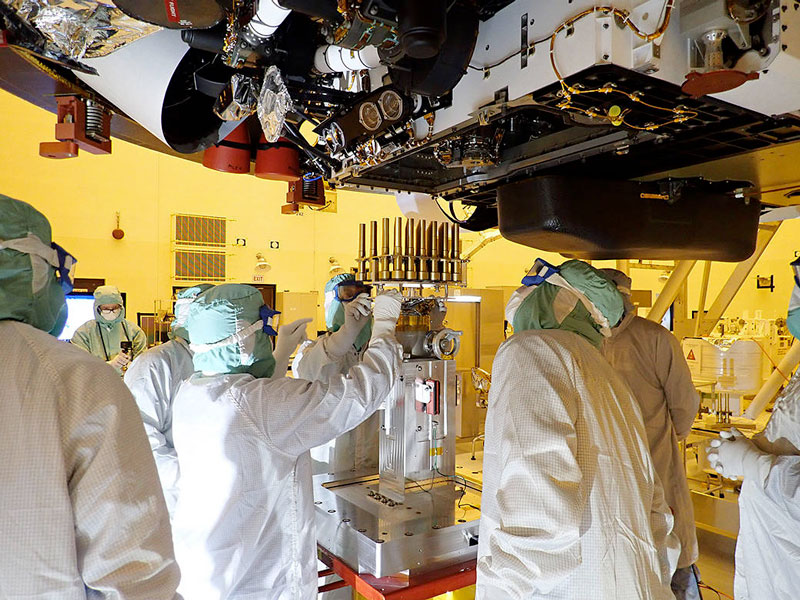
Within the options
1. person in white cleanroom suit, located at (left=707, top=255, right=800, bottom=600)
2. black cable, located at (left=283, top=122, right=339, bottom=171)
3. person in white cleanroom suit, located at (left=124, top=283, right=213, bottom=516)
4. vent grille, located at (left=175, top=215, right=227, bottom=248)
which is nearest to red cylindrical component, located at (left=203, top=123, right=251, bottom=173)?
black cable, located at (left=283, top=122, right=339, bottom=171)

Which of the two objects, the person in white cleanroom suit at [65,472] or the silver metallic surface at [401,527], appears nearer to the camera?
the person in white cleanroom suit at [65,472]

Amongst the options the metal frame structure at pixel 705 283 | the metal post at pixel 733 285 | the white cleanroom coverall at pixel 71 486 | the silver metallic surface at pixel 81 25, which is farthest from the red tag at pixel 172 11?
the metal post at pixel 733 285

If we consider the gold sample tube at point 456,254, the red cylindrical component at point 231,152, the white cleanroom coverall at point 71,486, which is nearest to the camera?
the white cleanroom coverall at point 71,486

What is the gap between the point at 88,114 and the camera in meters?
1.82

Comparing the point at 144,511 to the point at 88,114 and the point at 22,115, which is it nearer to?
the point at 88,114

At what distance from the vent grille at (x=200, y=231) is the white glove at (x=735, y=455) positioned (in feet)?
20.2

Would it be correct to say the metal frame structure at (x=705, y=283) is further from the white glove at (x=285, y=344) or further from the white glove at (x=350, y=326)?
the white glove at (x=285, y=344)

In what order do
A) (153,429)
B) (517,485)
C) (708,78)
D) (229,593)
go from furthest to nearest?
(153,429)
(229,593)
(517,485)
(708,78)

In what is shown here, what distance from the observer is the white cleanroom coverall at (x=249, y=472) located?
172cm

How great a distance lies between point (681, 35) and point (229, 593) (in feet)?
6.45

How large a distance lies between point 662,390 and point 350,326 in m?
1.46

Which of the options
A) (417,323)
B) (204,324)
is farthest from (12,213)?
(417,323)

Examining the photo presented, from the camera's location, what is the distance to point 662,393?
2551 mm

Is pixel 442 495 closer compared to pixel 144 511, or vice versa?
pixel 144 511
